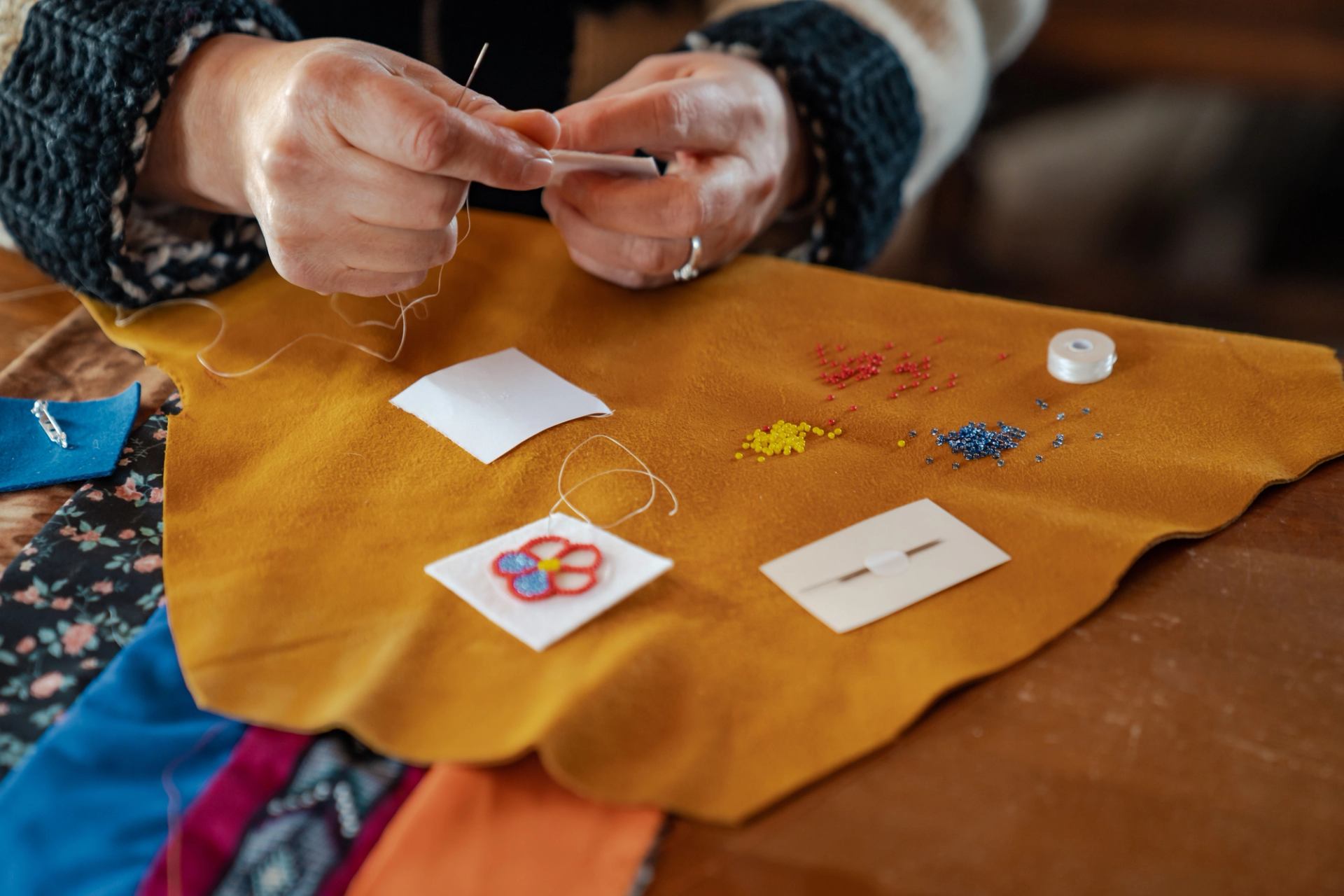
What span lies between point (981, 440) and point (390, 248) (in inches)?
21.6

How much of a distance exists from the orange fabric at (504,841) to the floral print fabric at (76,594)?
0.25 m

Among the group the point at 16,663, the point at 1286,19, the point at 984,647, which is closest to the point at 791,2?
the point at 984,647

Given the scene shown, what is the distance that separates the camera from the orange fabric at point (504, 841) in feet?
1.81

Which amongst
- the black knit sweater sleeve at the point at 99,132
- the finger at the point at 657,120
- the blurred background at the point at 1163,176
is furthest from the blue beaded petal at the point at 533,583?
the blurred background at the point at 1163,176

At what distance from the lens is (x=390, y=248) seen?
36.7 inches

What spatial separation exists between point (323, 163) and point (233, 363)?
0.23 metres

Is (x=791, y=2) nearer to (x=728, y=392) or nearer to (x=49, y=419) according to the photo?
(x=728, y=392)

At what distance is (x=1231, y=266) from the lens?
9.40 feet

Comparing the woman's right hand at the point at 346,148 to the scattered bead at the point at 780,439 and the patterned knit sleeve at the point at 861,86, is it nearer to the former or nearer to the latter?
the scattered bead at the point at 780,439

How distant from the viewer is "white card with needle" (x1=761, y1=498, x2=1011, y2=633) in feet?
2.38

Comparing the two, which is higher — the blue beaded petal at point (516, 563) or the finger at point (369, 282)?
the finger at point (369, 282)

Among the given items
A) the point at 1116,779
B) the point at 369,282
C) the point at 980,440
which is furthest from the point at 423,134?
the point at 1116,779

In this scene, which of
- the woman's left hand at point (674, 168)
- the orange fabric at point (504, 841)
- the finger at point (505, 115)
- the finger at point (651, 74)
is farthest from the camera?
the finger at point (651, 74)

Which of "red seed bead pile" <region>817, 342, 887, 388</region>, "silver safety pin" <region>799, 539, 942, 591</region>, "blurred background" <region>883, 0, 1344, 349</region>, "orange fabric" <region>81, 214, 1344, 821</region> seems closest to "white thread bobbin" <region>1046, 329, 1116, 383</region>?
"orange fabric" <region>81, 214, 1344, 821</region>
